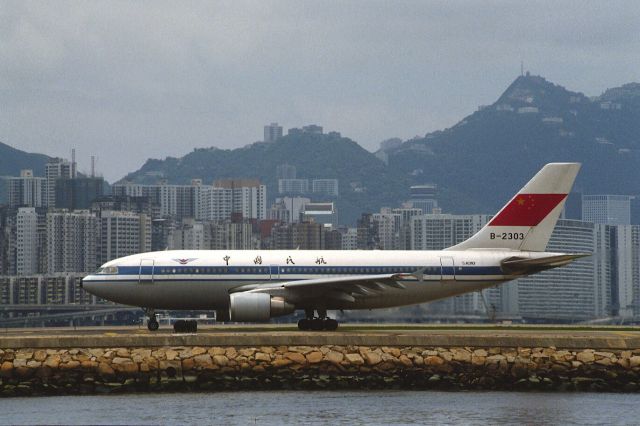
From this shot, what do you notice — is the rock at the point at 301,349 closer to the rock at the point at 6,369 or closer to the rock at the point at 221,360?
the rock at the point at 221,360

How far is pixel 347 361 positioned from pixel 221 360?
4.83 metres

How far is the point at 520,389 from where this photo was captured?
163ft

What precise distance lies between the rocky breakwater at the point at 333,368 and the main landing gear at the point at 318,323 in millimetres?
11690

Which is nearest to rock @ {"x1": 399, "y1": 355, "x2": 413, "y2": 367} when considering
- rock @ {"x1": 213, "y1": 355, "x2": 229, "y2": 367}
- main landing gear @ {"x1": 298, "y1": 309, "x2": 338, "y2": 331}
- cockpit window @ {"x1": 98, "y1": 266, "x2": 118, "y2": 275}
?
rock @ {"x1": 213, "y1": 355, "x2": 229, "y2": 367}

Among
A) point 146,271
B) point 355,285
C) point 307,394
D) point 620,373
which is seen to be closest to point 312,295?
point 355,285

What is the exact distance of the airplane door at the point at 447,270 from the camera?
61625 mm

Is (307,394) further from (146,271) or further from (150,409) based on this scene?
(146,271)

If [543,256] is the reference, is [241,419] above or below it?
below

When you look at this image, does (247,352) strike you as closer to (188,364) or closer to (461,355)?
(188,364)

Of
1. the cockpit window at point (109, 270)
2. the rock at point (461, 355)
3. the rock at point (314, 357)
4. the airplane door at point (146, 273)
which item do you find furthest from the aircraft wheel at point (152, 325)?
the rock at point (461, 355)

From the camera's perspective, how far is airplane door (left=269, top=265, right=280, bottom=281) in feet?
199

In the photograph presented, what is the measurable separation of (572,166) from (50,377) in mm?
29564

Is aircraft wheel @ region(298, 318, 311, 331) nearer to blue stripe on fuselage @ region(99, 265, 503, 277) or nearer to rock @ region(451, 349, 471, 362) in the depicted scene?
blue stripe on fuselage @ region(99, 265, 503, 277)

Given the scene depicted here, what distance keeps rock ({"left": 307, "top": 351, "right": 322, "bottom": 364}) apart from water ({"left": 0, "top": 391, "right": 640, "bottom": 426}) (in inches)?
51.7
